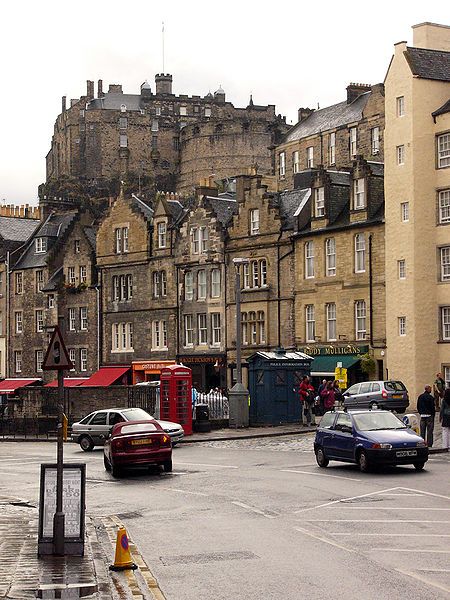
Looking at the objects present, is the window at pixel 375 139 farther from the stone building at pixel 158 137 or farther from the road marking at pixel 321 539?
the road marking at pixel 321 539

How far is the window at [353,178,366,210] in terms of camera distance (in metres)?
58.5

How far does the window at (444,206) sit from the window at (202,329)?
18.3 metres

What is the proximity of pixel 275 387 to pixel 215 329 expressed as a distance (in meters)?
21.6

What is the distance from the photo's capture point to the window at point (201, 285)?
6864cm

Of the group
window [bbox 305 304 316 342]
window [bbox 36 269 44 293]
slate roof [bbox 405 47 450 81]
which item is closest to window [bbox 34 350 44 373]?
window [bbox 36 269 44 293]

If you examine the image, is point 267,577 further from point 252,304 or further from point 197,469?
point 252,304

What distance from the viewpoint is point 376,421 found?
2766cm

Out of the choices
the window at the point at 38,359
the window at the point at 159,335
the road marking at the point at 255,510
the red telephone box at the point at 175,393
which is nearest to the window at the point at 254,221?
the window at the point at 159,335

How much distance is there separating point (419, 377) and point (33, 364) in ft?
118

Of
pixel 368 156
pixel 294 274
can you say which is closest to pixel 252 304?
pixel 294 274

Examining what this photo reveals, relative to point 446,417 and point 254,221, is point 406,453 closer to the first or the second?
point 446,417

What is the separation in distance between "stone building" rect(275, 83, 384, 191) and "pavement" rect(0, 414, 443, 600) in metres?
70.2

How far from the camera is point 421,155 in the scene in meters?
54.6

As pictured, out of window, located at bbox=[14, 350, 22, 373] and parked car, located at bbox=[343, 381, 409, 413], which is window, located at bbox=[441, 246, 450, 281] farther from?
window, located at bbox=[14, 350, 22, 373]
